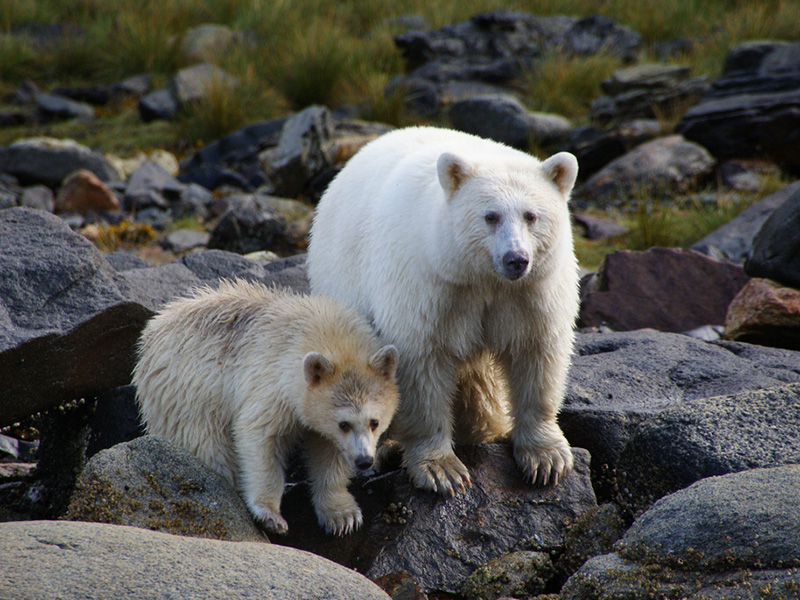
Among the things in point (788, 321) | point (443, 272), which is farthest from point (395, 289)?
point (788, 321)

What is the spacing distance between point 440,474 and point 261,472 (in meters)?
1.00

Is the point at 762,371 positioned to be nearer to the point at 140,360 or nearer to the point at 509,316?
the point at 509,316

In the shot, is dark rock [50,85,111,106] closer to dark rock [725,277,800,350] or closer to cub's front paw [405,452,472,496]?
dark rock [725,277,800,350]

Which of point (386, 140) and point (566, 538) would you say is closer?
point (566, 538)

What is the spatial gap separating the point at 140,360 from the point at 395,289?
1602 mm

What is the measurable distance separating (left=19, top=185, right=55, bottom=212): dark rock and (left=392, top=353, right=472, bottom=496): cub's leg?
9750 mm

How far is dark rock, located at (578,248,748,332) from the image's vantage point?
7.91 metres

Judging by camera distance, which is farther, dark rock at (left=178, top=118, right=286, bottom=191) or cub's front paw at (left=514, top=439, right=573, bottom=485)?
dark rock at (left=178, top=118, right=286, bottom=191)

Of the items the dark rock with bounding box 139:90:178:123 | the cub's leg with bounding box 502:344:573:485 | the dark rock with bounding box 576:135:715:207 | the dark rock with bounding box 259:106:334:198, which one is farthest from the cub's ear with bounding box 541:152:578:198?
the dark rock with bounding box 139:90:178:123

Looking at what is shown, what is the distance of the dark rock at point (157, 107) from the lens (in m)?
16.7

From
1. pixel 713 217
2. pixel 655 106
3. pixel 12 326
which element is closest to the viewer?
pixel 12 326

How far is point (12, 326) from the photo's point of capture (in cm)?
468

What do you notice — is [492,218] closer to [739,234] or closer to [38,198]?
[739,234]

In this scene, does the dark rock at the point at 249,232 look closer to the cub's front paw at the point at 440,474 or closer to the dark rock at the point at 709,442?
the cub's front paw at the point at 440,474
